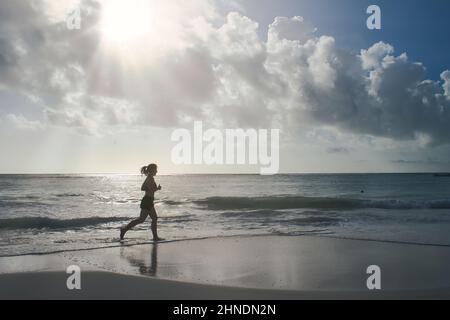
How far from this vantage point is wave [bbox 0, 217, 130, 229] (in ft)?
51.4

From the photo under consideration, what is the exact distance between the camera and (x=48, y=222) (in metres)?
16.7

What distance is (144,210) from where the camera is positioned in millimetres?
11344

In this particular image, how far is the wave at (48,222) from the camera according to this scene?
1566 cm

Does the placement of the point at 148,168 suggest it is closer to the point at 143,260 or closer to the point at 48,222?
the point at 143,260

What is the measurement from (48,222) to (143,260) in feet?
32.6

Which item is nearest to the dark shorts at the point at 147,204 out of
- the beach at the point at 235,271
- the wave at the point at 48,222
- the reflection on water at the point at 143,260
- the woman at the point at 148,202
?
the woman at the point at 148,202

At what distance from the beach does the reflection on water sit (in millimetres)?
17

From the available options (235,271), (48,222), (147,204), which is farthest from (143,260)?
(48,222)

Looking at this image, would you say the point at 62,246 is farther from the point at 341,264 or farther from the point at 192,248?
the point at 341,264

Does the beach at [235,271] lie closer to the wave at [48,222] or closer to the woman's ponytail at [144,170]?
the woman's ponytail at [144,170]

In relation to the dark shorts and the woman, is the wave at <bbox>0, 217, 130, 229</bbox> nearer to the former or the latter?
the woman

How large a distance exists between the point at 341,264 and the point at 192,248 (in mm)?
3555

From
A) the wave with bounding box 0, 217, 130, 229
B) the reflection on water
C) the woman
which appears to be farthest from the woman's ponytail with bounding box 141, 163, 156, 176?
the wave with bounding box 0, 217, 130, 229
